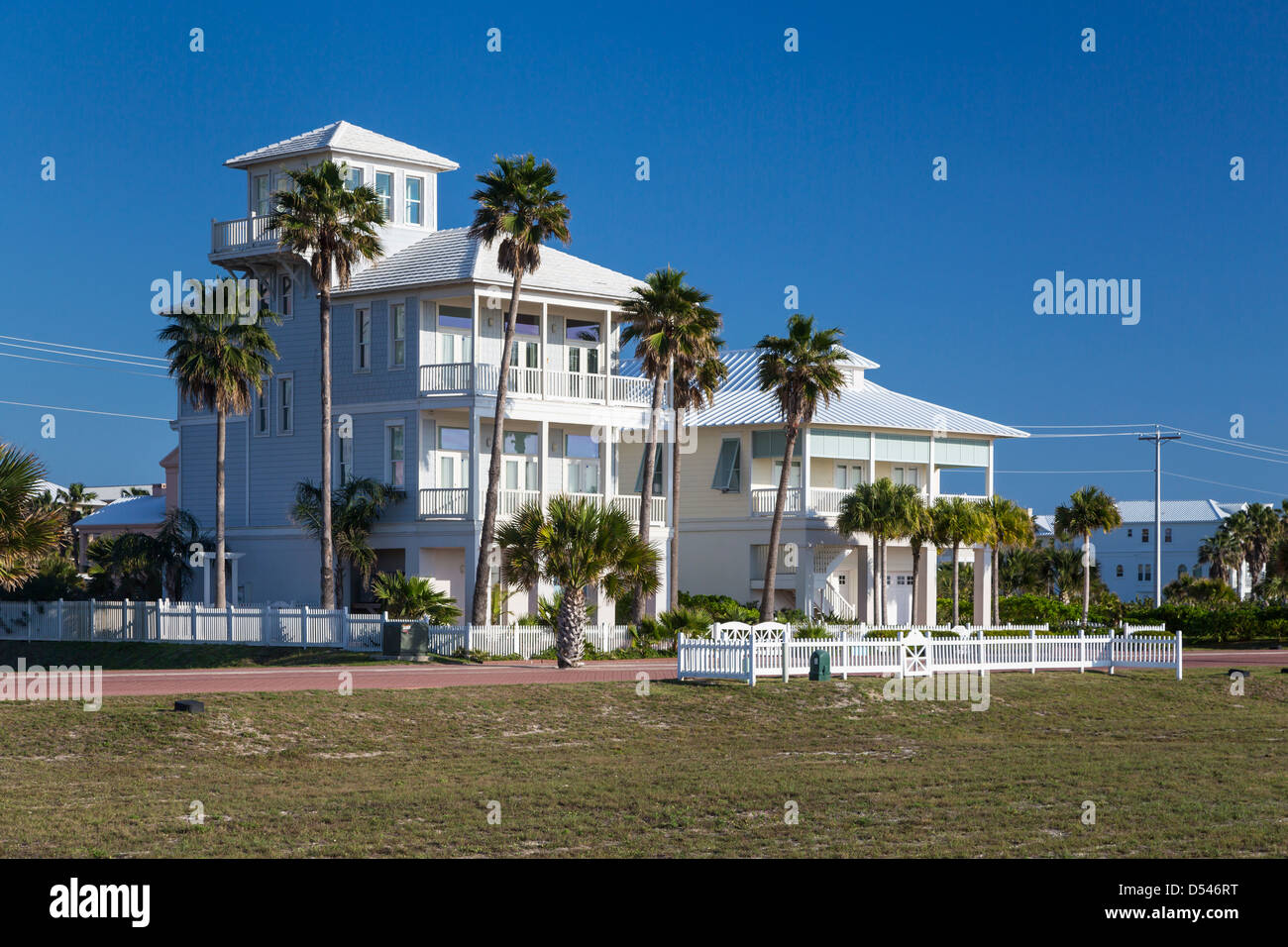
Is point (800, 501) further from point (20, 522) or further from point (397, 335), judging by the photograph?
point (20, 522)

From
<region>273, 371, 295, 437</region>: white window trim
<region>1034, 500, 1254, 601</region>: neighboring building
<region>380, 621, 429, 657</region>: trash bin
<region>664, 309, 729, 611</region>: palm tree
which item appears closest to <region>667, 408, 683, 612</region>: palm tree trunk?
<region>664, 309, 729, 611</region>: palm tree

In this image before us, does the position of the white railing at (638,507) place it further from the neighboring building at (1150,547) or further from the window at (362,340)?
the neighboring building at (1150,547)

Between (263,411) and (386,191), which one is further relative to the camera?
(386,191)

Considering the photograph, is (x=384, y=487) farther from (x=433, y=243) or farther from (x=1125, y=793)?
(x=1125, y=793)

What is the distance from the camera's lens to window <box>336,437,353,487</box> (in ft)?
145

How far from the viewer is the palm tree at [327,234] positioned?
3900 centimetres

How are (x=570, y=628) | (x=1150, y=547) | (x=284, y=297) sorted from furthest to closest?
(x=1150, y=547)
(x=284, y=297)
(x=570, y=628)

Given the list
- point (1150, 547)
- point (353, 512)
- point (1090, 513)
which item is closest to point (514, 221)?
point (353, 512)

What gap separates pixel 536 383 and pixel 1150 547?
258ft

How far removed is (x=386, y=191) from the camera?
155 ft

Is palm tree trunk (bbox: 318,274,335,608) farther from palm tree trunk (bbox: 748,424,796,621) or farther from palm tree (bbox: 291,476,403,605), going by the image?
palm tree trunk (bbox: 748,424,796,621)

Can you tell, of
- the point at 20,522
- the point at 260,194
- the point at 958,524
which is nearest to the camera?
the point at 20,522

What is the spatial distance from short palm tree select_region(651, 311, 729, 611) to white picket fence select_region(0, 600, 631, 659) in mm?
8015
